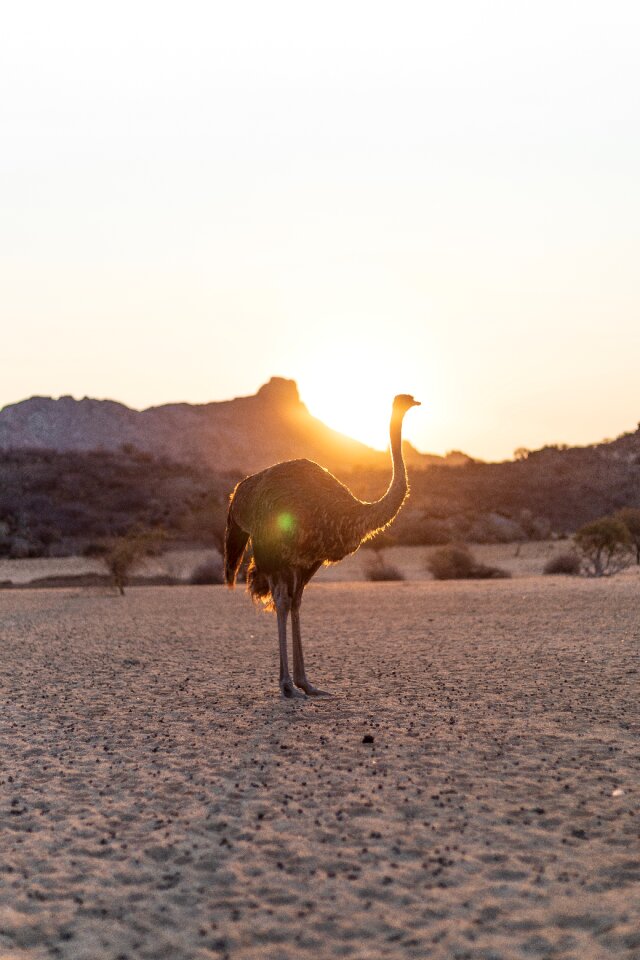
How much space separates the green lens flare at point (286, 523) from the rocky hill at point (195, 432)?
95.5m

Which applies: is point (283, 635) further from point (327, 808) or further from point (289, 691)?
point (327, 808)

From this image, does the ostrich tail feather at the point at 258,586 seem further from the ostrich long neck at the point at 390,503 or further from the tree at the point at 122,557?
the tree at the point at 122,557

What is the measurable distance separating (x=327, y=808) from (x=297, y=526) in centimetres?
449

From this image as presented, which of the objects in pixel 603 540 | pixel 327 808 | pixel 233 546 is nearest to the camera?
pixel 327 808

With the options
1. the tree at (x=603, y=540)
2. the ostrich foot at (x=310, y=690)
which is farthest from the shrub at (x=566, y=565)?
the ostrich foot at (x=310, y=690)

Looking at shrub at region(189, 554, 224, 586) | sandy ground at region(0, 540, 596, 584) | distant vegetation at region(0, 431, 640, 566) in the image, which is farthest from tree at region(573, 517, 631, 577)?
shrub at region(189, 554, 224, 586)

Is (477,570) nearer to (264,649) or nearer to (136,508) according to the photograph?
(264,649)

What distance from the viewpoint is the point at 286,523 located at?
11.1 metres

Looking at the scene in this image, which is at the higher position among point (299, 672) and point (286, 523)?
point (286, 523)

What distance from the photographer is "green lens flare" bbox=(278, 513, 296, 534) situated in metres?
11.0

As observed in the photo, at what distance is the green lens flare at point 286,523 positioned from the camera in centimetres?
1105

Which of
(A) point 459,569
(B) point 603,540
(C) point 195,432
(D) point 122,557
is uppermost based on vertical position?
(C) point 195,432

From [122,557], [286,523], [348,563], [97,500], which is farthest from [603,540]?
[97,500]

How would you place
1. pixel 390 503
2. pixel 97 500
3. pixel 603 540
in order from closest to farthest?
pixel 390 503
pixel 603 540
pixel 97 500
